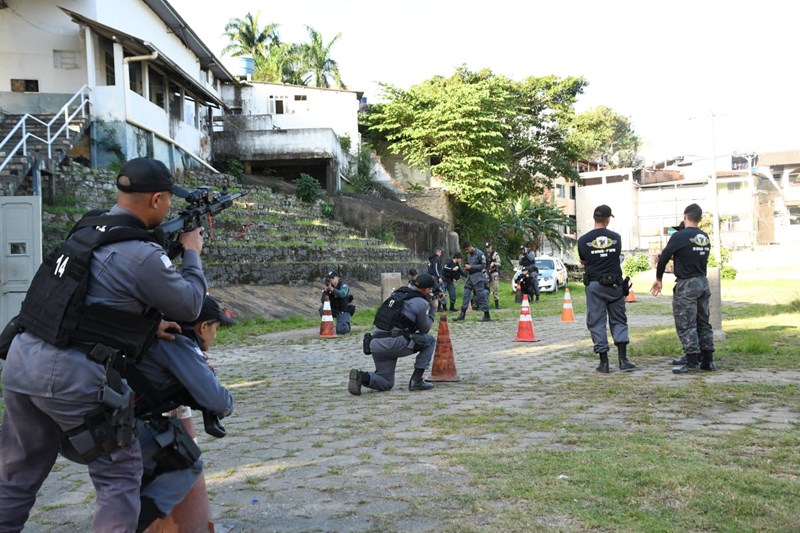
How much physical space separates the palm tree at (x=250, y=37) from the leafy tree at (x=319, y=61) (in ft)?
10.2

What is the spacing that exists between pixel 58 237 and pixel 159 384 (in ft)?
45.9

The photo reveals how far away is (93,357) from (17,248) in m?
9.79

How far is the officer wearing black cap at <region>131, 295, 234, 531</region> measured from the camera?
2.99 meters

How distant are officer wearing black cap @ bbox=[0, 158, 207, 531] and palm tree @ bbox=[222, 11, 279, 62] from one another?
48677 millimetres

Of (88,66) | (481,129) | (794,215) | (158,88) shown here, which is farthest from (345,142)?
(794,215)

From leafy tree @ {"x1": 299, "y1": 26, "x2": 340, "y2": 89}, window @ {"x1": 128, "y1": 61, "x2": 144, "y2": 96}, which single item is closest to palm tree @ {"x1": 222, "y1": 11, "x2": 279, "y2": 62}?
leafy tree @ {"x1": 299, "y1": 26, "x2": 340, "y2": 89}

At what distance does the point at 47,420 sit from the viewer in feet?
9.29

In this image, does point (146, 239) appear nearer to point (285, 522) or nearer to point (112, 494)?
point (112, 494)

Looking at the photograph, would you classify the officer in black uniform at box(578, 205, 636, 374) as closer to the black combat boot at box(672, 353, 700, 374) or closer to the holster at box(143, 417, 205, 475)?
the black combat boot at box(672, 353, 700, 374)

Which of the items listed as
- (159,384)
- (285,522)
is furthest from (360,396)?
(159,384)

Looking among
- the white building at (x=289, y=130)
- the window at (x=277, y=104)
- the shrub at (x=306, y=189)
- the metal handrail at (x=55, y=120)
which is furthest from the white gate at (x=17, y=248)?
the window at (x=277, y=104)

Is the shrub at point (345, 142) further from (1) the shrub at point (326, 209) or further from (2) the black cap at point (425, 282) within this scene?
(2) the black cap at point (425, 282)

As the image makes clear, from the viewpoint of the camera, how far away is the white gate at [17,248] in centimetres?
1106

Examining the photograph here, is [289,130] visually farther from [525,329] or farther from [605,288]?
[605,288]
